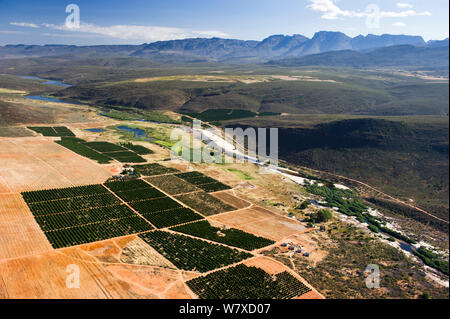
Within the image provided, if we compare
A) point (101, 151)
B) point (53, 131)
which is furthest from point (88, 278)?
point (53, 131)

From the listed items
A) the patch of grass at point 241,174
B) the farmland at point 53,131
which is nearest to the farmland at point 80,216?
the patch of grass at point 241,174

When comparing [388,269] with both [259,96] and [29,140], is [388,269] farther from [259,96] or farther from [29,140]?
[259,96]

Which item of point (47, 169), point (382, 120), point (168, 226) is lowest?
point (168, 226)

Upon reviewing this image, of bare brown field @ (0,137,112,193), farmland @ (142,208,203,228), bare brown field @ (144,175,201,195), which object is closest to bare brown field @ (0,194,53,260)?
bare brown field @ (0,137,112,193)

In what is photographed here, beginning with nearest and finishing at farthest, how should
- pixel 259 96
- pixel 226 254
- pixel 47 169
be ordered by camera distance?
pixel 226 254
pixel 47 169
pixel 259 96

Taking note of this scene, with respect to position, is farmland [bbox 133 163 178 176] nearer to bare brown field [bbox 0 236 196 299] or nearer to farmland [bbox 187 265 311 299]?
bare brown field [bbox 0 236 196 299]

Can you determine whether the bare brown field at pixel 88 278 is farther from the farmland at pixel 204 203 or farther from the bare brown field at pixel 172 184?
the bare brown field at pixel 172 184

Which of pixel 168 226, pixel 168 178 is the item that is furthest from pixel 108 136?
pixel 168 226
